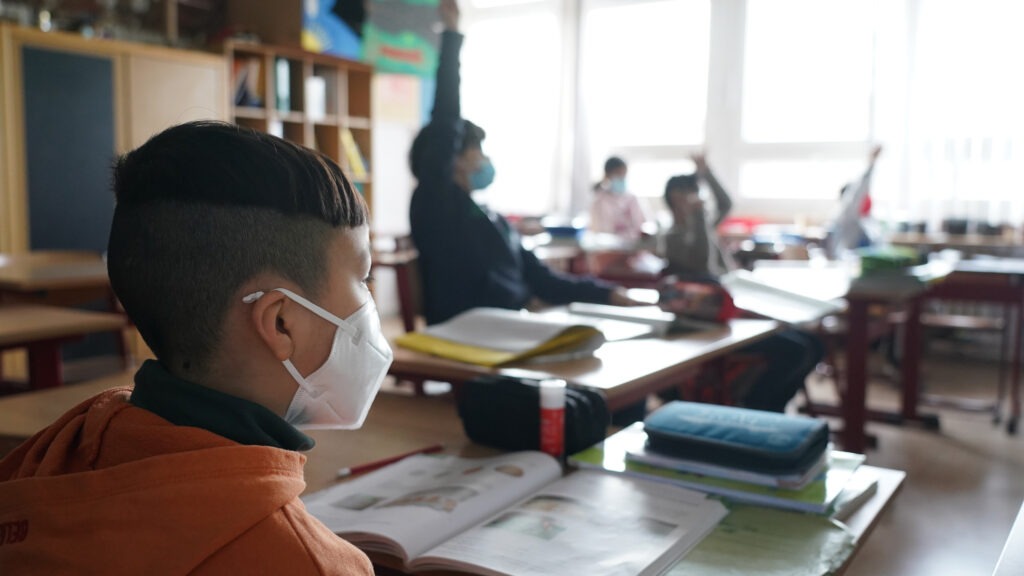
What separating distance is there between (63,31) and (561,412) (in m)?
4.57

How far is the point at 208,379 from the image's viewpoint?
777 mm

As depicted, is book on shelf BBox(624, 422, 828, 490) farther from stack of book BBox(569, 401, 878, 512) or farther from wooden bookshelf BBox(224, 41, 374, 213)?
wooden bookshelf BBox(224, 41, 374, 213)

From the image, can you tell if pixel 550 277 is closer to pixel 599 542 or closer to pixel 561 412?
pixel 561 412

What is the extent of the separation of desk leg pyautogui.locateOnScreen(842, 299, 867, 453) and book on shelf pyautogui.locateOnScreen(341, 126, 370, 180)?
3.95 meters

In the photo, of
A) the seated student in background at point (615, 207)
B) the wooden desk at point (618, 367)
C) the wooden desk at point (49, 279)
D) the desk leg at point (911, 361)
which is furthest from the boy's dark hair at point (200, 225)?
the seated student in background at point (615, 207)

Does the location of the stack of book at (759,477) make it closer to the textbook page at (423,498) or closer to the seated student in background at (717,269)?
the textbook page at (423,498)

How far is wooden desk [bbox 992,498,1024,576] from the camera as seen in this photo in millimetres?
778

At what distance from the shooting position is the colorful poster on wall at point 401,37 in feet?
22.2

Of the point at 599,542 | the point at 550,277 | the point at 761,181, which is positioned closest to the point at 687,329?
the point at 550,277

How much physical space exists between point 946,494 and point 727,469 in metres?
2.20

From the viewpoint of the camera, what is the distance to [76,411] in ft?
2.60

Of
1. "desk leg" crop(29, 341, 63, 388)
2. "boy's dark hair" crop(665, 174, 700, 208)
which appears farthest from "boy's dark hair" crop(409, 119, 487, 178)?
"boy's dark hair" crop(665, 174, 700, 208)

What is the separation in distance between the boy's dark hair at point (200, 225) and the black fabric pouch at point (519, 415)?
615mm

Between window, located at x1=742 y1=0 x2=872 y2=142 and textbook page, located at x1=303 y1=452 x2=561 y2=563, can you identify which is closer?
textbook page, located at x1=303 y1=452 x2=561 y2=563
